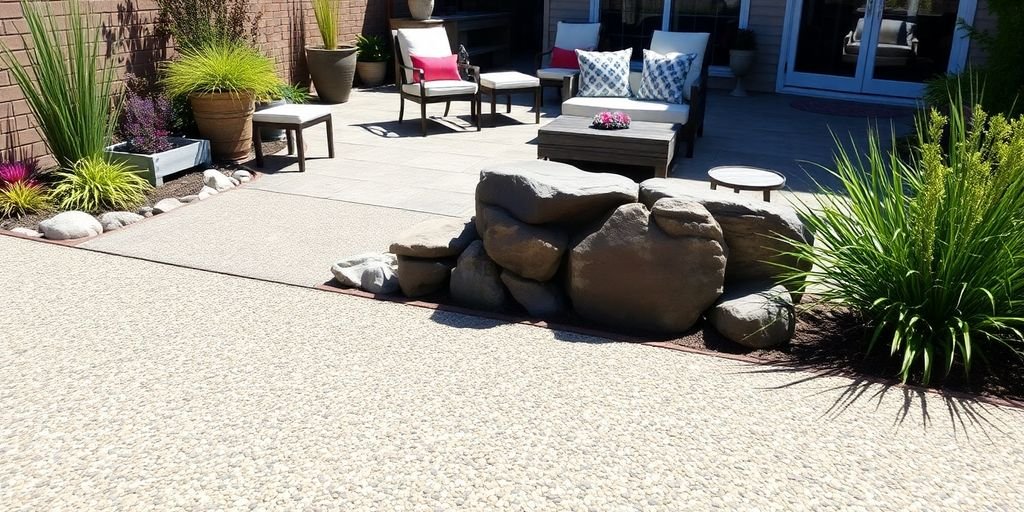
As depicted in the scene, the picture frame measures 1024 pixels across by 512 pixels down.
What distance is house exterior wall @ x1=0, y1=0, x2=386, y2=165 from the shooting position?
551 centimetres

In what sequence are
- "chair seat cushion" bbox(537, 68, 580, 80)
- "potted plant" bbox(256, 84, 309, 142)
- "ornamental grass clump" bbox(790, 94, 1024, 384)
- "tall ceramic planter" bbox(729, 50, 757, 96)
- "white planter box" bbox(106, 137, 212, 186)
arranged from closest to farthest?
1. "ornamental grass clump" bbox(790, 94, 1024, 384)
2. "white planter box" bbox(106, 137, 212, 186)
3. "potted plant" bbox(256, 84, 309, 142)
4. "chair seat cushion" bbox(537, 68, 580, 80)
5. "tall ceramic planter" bbox(729, 50, 757, 96)

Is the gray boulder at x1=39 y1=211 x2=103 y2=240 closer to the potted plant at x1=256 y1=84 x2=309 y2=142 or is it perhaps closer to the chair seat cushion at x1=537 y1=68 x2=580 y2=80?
the potted plant at x1=256 y1=84 x2=309 y2=142

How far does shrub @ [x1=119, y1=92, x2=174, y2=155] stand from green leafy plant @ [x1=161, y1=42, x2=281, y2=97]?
0.90 ft

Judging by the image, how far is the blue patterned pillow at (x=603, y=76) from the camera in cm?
757

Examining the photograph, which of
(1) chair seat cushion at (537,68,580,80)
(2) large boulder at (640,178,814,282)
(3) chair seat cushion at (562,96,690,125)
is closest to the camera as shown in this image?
(2) large boulder at (640,178,814,282)

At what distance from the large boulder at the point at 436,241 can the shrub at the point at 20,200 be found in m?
2.74

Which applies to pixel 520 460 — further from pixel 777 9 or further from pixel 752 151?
pixel 777 9

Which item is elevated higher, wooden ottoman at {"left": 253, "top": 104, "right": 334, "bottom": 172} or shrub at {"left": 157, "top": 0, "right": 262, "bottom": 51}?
shrub at {"left": 157, "top": 0, "right": 262, "bottom": 51}

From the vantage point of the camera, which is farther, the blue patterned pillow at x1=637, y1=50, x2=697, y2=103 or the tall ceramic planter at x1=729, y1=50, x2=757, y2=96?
the tall ceramic planter at x1=729, y1=50, x2=757, y2=96

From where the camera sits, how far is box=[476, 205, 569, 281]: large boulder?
3.72m

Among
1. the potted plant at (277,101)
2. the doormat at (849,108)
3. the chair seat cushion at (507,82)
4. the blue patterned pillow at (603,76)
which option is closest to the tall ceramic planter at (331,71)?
the potted plant at (277,101)

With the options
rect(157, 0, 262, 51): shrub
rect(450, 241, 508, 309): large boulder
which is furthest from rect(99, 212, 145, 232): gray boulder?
rect(450, 241, 508, 309): large boulder

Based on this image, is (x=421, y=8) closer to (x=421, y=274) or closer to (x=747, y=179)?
(x=747, y=179)

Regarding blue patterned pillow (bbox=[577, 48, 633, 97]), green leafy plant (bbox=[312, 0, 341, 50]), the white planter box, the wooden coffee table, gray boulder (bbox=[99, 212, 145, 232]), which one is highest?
green leafy plant (bbox=[312, 0, 341, 50])
